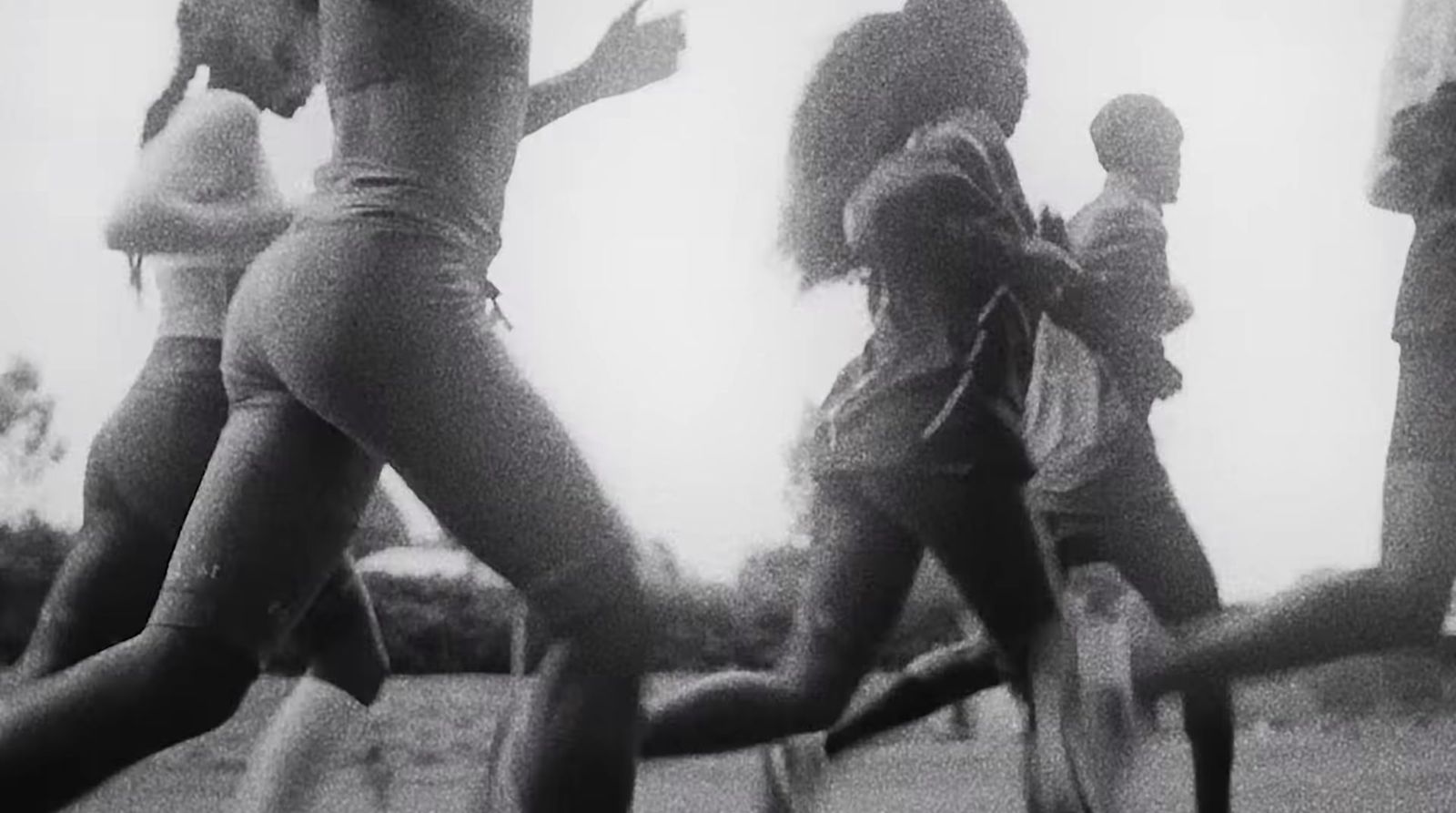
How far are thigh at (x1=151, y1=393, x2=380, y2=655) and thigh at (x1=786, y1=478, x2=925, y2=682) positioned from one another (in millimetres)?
758

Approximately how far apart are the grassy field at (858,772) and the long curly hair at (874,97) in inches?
26.9

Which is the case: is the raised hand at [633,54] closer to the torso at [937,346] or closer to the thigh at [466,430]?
the torso at [937,346]

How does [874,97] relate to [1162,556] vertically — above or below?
above

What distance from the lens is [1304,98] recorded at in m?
2.23

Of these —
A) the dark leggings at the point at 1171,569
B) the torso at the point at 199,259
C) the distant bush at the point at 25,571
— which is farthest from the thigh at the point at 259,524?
the dark leggings at the point at 1171,569

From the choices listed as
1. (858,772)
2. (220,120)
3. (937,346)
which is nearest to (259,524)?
(220,120)

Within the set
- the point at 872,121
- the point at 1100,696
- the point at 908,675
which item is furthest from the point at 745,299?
the point at 1100,696

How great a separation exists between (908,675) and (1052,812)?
0.32 metres

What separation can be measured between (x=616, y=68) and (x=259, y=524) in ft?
2.71

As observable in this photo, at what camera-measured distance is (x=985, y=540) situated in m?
1.75

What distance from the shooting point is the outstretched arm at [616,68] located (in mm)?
1652

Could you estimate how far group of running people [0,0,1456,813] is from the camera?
1.06 m

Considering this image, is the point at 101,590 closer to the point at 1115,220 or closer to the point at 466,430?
the point at 466,430

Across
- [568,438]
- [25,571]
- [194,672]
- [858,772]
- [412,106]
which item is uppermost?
[412,106]
